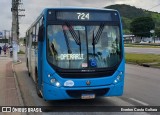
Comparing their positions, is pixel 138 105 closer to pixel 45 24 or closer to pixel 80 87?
pixel 80 87

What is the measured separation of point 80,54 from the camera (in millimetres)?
10750

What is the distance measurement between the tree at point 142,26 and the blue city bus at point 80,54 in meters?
153

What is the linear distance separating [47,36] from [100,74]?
1836 mm

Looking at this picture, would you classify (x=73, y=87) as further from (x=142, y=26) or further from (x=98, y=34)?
(x=142, y=26)

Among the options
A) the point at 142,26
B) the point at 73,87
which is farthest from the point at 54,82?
the point at 142,26

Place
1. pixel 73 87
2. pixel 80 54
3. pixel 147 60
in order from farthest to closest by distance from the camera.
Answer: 1. pixel 147 60
2. pixel 80 54
3. pixel 73 87

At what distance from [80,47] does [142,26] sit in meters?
155

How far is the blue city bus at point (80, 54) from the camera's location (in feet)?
34.7

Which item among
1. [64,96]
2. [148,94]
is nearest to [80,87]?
[64,96]

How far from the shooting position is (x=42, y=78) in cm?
1126

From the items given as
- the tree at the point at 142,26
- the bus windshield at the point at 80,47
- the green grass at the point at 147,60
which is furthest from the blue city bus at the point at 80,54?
the tree at the point at 142,26

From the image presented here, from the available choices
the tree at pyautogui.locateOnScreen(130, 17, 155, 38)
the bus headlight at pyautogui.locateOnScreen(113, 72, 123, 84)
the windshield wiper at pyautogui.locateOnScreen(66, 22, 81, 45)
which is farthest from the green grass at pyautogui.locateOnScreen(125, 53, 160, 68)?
the tree at pyautogui.locateOnScreen(130, 17, 155, 38)

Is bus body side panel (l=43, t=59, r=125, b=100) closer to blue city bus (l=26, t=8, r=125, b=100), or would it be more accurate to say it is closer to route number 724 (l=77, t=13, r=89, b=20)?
blue city bus (l=26, t=8, r=125, b=100)

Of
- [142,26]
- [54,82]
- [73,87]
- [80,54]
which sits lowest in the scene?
[73,87]
